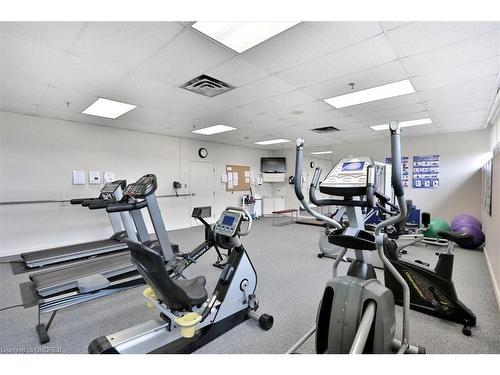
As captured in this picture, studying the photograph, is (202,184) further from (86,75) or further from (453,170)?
(453,170)

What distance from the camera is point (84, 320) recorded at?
2.36m

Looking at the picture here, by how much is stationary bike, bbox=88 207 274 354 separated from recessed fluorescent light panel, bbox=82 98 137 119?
2992 millimetres

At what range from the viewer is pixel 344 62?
264 centimetres

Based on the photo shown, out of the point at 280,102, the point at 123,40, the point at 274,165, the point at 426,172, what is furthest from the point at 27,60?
the point at 426,172

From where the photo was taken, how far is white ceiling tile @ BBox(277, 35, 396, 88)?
2.35 meters

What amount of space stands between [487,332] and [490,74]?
2750mm

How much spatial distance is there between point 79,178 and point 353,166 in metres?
5.45

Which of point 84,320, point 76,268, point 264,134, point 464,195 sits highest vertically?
point 264,134

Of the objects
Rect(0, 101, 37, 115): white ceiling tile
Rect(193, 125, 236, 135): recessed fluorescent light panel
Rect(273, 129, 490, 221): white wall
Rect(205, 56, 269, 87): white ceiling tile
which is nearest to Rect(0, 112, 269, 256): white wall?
Rect(0, 101, 37, 115): white ceiling tile

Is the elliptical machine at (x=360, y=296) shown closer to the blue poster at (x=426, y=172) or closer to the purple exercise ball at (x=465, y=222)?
the purple exercise ball at (x=465, y=222)

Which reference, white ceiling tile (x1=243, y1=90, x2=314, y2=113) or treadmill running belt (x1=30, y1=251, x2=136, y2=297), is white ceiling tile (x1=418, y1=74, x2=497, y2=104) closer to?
white ceiling tile (x1=243, y1=90, x2=314, y2=113)
